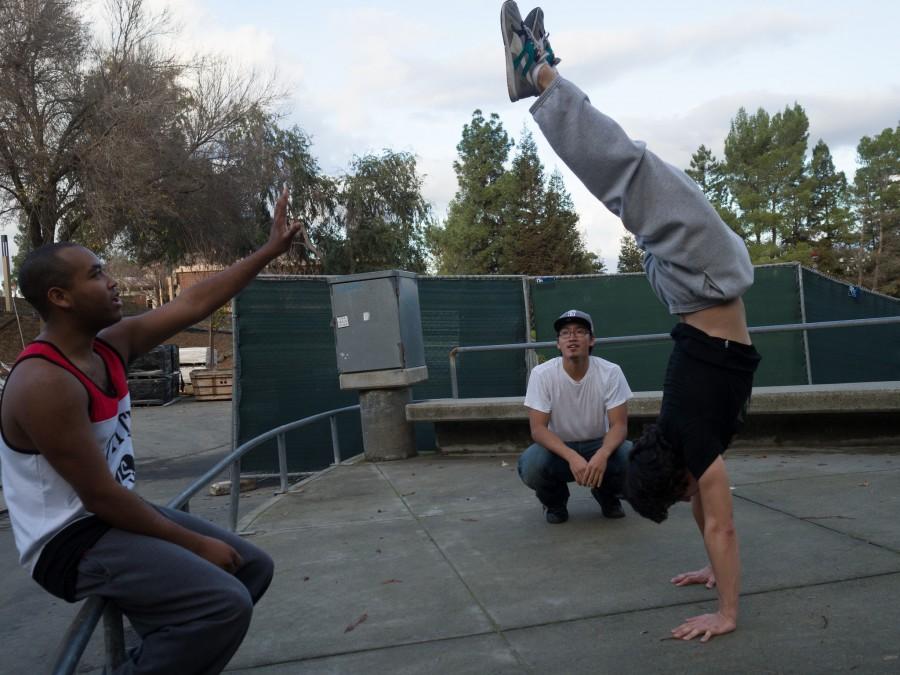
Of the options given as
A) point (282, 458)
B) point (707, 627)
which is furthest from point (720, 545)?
point (282, 458)

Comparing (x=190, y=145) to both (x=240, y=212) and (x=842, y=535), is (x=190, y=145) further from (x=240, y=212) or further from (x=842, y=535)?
(x=842, y=535)

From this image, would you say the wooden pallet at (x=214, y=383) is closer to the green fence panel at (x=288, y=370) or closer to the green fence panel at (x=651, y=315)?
the green fence panel at (x=651, y=315)

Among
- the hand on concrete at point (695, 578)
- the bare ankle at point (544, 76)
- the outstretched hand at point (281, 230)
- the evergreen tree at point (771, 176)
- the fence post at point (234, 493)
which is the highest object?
the evergreen tree at point (771, 176)

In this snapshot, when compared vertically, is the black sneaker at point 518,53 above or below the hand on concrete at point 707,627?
above

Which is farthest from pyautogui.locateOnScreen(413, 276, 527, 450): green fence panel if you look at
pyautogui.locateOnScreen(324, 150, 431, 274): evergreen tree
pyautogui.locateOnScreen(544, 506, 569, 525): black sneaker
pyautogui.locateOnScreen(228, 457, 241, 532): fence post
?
pyautogui.locateOnScreen(324, 150, 431, 274): evergreen tree

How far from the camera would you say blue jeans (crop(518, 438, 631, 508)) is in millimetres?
5031

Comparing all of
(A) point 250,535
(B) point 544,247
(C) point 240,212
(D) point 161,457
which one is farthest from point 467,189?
(A) point 250,535

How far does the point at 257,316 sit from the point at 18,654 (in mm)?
4995

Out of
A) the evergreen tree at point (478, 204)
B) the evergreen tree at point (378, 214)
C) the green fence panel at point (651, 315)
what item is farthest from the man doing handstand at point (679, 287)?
the evergreen tree at point (478, 204)

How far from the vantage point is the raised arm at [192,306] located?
8.89 ft

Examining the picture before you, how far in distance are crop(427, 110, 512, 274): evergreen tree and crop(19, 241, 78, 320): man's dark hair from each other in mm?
67804

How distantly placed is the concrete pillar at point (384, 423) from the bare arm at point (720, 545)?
519 cm

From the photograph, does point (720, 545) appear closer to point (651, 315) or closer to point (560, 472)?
point (560, 472)

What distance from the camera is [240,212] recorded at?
25797 mm
